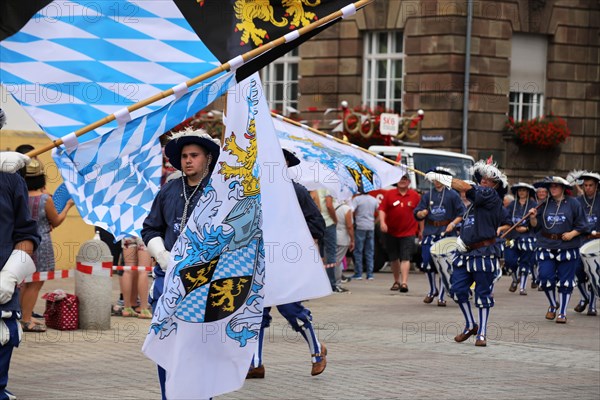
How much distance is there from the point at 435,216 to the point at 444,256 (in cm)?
187

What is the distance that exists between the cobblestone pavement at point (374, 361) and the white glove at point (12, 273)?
1.54 m

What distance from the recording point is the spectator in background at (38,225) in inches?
504

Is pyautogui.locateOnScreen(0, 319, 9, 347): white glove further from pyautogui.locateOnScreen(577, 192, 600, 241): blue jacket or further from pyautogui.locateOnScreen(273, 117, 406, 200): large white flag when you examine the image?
pyautogui.locateOnScreen(577, 192, 600, 241): blue jacket

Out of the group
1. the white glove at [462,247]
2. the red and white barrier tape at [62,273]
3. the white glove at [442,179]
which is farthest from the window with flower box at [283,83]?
the white glove at [442,179]

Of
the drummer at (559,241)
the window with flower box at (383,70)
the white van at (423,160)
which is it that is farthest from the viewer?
the window with flower box at (383,70)

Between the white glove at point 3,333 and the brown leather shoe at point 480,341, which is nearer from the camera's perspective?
the white glove at point 3,333

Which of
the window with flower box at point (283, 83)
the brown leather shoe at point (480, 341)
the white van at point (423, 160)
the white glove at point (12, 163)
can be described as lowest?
the brown leather shoe at point (480, 341)

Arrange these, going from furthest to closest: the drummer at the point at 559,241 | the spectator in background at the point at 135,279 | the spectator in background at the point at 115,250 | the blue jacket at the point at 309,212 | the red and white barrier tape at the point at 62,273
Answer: the drummer at the point at 559,241 < the spectator in background at the point at 115,250 < the spectator in background at the point at 135,279 < the red and white barrier tape at the point at 62,273 < the blue jacket at the point at 309,212

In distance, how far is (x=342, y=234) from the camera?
1983cm

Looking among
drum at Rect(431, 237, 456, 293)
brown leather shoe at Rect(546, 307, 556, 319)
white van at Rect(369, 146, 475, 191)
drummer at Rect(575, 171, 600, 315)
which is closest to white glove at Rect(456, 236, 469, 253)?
drum at Rect(431, 237, 456, 293)

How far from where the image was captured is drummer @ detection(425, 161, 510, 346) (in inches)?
525

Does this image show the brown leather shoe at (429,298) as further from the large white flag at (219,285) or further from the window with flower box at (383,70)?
the window with flower box at (383,70)

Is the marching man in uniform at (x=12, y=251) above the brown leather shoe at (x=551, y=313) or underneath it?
above

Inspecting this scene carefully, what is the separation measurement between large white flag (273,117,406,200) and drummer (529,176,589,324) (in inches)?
136
